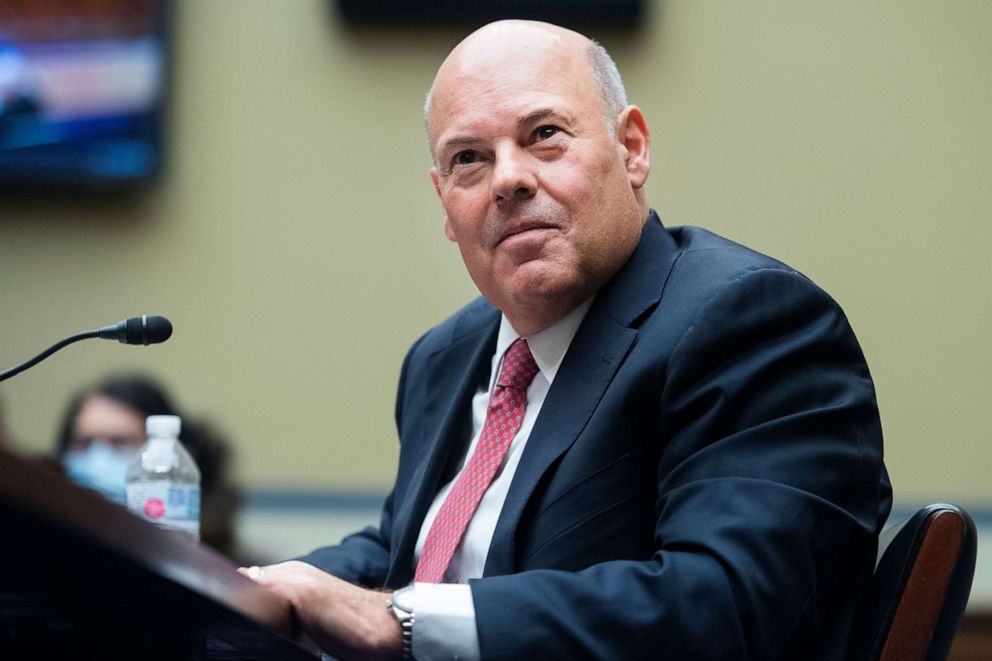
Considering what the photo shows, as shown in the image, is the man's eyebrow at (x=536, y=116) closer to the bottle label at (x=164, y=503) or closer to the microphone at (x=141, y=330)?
the microphone at (x=141, y=330)

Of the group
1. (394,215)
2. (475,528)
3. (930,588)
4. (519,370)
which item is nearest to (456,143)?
(519,370)

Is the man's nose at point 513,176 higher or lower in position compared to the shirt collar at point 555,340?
higher

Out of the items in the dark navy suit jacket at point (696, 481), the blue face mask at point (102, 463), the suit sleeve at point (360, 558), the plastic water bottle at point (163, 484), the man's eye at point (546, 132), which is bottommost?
the blue face mask at point (102, 463)

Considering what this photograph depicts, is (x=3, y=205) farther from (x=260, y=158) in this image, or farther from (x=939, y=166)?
(x=939, y=166)

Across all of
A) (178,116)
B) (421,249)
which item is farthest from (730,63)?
(178,116)

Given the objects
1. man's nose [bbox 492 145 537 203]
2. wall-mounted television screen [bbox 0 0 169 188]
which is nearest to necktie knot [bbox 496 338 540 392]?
man's nose [bbox 492 145 537 203]

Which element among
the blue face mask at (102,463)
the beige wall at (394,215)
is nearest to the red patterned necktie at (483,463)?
the blue face mask at (102,463)

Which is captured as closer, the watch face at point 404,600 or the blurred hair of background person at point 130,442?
the watch face at point 404,600

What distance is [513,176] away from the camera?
1.82m

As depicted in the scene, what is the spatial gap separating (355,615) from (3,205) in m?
3.07

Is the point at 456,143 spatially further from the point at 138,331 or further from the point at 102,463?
the point at 102,463

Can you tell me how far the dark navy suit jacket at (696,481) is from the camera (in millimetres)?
1309

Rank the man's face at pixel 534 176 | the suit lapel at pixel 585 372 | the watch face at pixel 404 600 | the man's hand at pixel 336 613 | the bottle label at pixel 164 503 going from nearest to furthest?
the man's hand at pixel 336 613
the watch face at pixel 404 600
the suit lapel at pixel 585 372
the man's face at pixel 534 176
the bottle label at pixel 164 503

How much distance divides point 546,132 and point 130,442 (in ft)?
5.81
